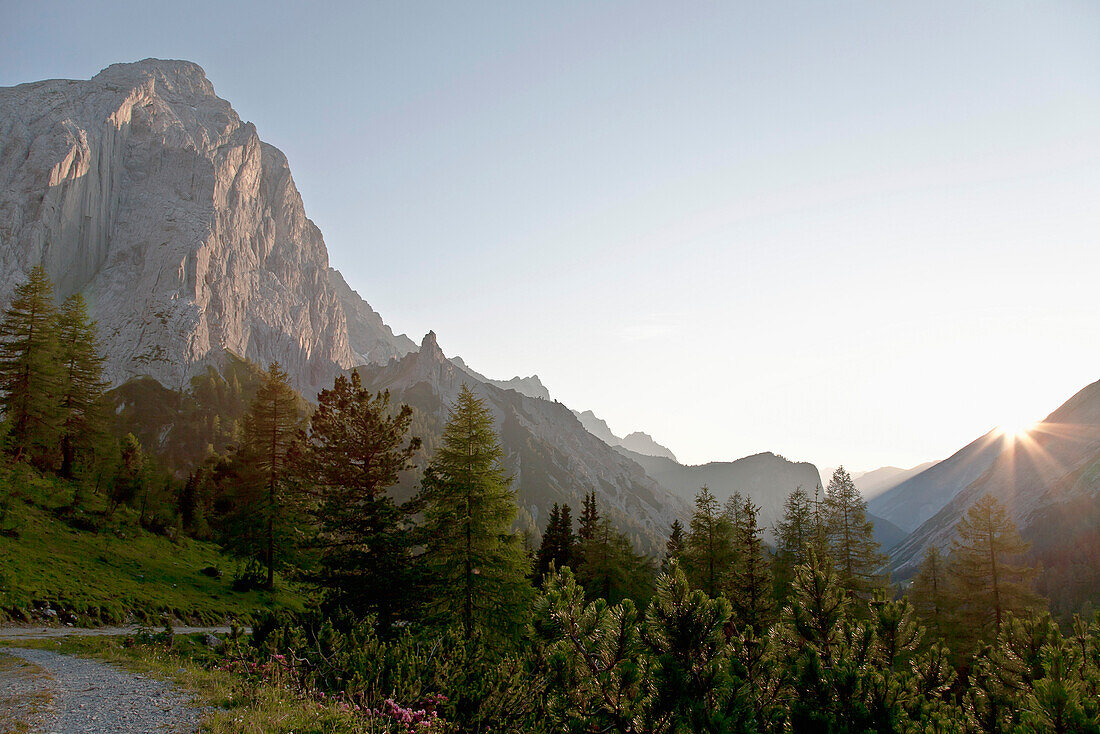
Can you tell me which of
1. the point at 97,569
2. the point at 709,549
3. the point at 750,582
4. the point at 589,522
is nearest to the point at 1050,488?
the point at 589,522

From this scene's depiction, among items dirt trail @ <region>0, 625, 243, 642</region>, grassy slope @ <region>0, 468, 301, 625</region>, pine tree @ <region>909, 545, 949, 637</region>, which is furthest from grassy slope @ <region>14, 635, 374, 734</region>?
pine tree @ <region>909, 545, 949, 637</region>

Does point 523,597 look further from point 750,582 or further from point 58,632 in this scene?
point 58,632

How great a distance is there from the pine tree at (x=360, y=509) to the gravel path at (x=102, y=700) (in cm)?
903

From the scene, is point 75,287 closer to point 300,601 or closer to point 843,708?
point 300,601

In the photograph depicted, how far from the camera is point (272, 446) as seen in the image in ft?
102

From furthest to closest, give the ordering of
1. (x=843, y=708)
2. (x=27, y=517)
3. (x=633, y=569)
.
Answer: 1. (x=633, y=569)
2. (x=27, y=517)
3. (x=843, y=708)

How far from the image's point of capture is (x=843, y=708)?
546 centimetres

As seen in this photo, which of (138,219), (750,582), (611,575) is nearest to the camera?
(750,582)

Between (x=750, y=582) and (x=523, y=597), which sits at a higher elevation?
(x=523, y=597)

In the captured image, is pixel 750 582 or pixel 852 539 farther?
pixel 852 539

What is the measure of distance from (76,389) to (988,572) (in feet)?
194

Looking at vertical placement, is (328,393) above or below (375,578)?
above

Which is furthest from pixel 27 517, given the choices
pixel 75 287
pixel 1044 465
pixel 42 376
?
pixel 1044 465

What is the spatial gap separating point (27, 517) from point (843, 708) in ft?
115
